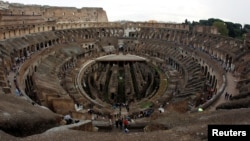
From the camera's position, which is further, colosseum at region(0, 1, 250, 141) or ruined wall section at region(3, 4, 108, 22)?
ruined wall section at region(3, 4, 108, 22)

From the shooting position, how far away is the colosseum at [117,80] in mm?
15281

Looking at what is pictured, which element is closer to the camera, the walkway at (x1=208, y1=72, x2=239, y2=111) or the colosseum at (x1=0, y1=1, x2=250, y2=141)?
the colosseum at (x1=0, y1=1, x2=250, y2=141)

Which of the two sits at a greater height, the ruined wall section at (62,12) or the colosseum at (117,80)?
the ruined wall section at (62,12)

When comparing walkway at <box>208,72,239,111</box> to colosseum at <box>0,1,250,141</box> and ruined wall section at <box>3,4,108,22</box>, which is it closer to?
colosseum at <box>0,1,250,141</box>

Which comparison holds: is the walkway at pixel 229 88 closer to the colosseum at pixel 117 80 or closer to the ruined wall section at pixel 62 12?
the colosseum at pixel 117 80

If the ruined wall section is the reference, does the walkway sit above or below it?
below

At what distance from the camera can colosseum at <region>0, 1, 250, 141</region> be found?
50.1 ft

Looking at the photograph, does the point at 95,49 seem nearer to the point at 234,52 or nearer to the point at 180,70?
the point at 180,70

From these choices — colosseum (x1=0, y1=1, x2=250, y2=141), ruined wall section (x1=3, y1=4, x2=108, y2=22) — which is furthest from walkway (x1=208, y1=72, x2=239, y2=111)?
ruined wall section (x1=3, y1=4, x2=108, y2=22)

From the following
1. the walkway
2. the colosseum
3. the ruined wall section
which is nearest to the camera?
the colosseum

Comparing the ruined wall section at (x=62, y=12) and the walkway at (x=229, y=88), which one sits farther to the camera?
the ruined wall section at (x=62, y=12)

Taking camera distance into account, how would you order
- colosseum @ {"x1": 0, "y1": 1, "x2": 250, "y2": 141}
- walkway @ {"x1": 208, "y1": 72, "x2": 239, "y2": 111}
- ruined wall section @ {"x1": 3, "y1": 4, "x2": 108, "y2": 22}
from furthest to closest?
ruined wall section @ {"x1": 3, "y1": 4, "x2": 108, "y2": 22}
walkway @ {"x1": 208, "y1": 72, "x2": 239, "y2": 111}
colosseum @ {"x1": 0, "y1": 1, "x2": 250, "y2": 141}

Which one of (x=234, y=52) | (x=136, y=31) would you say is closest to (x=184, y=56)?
(x=234, y=52)

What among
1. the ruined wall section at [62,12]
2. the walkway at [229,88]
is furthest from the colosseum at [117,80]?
the ruined wall section at [62,12]
